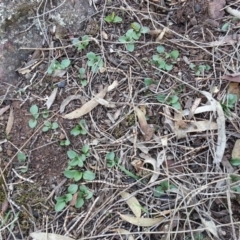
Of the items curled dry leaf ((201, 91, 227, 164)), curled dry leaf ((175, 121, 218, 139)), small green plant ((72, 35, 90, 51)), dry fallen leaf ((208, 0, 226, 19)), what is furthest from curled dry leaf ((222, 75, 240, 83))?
small green plant ((72, 35, 90, 51))

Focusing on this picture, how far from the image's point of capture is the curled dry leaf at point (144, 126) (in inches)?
75.3

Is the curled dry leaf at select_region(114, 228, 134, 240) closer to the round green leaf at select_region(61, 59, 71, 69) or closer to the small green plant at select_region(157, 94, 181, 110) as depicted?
the small green plant at select_region(157, 94, 181, 110)

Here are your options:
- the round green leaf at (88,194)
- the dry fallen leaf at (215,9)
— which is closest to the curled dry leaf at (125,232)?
the round green leaf at (88,194)

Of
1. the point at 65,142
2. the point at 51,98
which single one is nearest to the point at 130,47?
the point at 51,98

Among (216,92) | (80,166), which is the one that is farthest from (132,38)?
(80,166)

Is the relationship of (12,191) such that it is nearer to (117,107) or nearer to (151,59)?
(117,107)

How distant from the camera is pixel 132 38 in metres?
2.09

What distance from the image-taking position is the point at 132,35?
2086 mm

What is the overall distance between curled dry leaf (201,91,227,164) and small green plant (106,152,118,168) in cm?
41

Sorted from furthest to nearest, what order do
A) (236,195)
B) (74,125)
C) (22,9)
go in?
(22,9) < (74,125) < (236,195)

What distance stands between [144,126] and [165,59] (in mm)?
339

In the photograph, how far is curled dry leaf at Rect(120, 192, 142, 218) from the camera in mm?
1826

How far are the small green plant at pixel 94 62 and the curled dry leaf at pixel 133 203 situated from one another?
58 cm

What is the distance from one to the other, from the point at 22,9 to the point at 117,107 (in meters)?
0.65
